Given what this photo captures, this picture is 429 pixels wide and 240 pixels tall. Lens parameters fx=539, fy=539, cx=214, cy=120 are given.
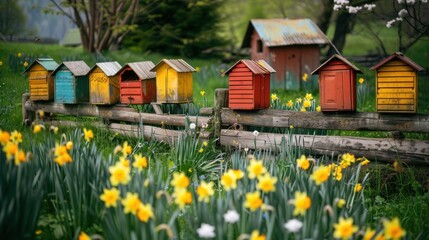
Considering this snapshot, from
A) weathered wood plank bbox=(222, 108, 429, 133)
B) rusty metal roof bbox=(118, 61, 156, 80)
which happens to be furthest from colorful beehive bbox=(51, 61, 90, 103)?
weathered wood plank bbox=(222, 108, 429, 133)

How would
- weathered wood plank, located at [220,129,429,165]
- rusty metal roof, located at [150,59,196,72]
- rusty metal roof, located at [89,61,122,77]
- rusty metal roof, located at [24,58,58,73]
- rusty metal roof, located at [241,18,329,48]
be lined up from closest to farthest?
weathered wood plank, located at [220,129,429,165] < rusty metal roof, located at [150,59,196,72] < rusty metal roof, located at [89,61,122,77] < rusty metal roof, located at [24,58,58,73] < rusty metal roof, located at [241,18,329,48]

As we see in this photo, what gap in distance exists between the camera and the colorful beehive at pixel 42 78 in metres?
6.50

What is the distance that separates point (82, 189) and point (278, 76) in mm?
8251

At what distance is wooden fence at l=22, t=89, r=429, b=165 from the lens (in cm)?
439

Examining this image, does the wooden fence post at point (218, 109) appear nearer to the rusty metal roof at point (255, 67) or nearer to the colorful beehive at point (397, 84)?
the rusty metal roof at point (255, 67)

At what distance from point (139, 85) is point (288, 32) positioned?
19.4ft

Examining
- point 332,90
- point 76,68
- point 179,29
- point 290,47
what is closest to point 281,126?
point 332,90

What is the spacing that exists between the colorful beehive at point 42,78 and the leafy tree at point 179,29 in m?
7.72

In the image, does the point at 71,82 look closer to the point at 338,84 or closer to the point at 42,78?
the point at 42,78

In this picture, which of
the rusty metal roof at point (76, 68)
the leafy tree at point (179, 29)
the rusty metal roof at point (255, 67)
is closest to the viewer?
the rusty metal roof at point (255, 67)

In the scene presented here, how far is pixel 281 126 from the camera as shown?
A: 5117 mm

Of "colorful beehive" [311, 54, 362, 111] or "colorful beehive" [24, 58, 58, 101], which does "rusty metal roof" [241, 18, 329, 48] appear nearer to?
"colorful beehive" [24, 58, 58, 101]

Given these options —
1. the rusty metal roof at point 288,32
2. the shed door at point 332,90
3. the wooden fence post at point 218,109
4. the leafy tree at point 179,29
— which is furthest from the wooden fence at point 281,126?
the leafy tree at point 179,29

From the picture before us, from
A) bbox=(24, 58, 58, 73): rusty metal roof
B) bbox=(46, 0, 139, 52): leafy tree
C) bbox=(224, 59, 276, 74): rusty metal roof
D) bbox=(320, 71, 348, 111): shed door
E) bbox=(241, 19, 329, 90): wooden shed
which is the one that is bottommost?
bbox=(320, 71, 348, 111): shed door
